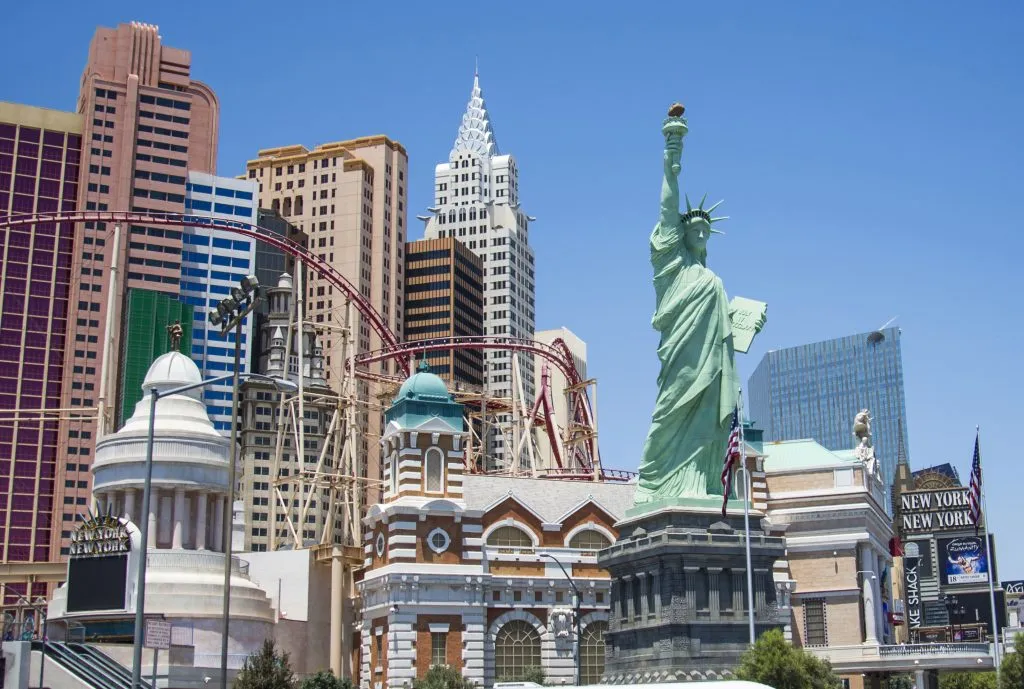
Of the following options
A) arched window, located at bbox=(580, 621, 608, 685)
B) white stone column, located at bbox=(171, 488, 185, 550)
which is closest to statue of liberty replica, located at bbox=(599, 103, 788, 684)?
arched window, located at bbox=(580, 621, 608, 685)

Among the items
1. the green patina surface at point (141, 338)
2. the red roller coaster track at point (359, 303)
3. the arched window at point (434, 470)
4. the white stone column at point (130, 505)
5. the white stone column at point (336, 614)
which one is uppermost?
the green patina surface at point (141, 338)

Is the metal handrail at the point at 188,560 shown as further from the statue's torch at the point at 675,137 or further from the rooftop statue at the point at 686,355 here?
the statue's torch at the point at 675,137

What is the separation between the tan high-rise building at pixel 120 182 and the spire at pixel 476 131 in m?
41.0

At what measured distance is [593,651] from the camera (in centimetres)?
7106

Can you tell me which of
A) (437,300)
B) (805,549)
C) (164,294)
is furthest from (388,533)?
(437,300)

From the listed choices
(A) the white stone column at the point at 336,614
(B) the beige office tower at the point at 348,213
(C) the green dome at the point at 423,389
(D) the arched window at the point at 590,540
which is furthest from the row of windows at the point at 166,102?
(D) the arched window at the point at 590,540

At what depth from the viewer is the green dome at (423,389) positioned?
70.6 meters

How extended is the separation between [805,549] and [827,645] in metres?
5.23

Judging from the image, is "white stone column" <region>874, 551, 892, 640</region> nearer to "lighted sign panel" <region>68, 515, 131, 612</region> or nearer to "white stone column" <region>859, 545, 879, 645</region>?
"white stone column" <region>859, 545, 879, 645</region>

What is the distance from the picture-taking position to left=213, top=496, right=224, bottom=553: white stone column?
225ft

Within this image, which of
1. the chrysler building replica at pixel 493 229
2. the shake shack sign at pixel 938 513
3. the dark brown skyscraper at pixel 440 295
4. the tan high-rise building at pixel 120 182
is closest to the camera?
the shake shack sign at pixel 938 513

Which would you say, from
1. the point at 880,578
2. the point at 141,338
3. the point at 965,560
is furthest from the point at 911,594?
the point at 141,338

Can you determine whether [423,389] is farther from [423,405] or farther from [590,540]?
[590,540]

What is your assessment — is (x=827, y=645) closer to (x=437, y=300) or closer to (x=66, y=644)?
(x=66, y=644)
